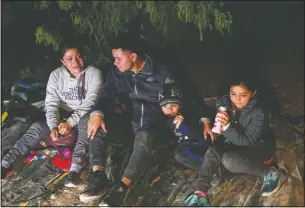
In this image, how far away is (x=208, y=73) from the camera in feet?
13.1

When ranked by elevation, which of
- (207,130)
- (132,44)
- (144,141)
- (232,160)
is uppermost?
(132,44)

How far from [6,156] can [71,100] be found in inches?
29.4

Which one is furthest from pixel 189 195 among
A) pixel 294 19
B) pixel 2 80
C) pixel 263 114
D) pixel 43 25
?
pixel 294 19

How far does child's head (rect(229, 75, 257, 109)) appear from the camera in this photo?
2996 millimetres

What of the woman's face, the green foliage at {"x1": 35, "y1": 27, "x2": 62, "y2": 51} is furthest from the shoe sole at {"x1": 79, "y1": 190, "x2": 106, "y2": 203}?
the green foliage at {"x1": 35, "y1": 27, "x2": 62, "y2": 51}

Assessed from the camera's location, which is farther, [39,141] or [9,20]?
[9,20]

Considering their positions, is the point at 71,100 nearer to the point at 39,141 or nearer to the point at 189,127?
the point at 39,141

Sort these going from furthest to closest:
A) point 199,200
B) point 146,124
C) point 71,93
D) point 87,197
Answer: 1. point 71,93
2. point 146,124
3. point 87,197
4. point 199,200

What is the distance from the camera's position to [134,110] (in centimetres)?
340

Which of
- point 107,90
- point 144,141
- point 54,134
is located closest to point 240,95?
point 144,141

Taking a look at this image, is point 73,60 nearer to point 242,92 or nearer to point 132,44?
point 132,44

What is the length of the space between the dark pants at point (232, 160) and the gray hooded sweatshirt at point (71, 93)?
1.08m

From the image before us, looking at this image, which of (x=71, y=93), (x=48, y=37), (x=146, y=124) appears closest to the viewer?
(x=146, y=124)

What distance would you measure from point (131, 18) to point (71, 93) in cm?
83
